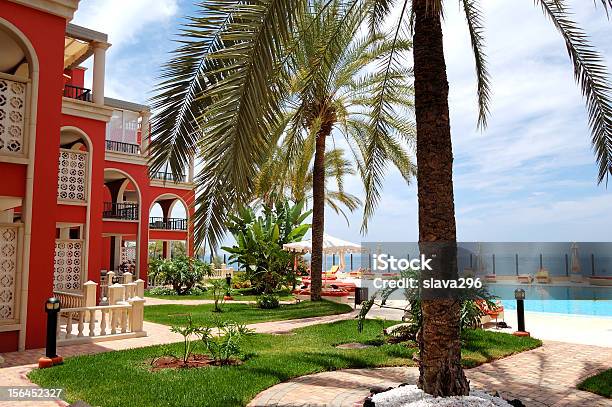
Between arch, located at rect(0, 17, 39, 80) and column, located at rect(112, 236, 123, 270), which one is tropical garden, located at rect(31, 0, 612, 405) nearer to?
arch, located at rect(0, 17, 39, 80)

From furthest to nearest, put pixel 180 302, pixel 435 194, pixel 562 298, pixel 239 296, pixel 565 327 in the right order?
pixel 562 298 < pixel 239 296 < pixel 180 302 < pixel 565 327 < pixel 435 194

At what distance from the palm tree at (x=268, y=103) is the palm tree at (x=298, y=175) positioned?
1.33 meters

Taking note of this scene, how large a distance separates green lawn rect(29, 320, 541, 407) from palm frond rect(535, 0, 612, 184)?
4233mm

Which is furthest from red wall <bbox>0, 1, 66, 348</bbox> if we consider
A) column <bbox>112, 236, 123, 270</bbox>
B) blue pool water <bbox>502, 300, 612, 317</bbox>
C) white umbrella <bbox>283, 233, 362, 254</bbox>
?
column <bbox>112, 236, 123, 270</bbox>

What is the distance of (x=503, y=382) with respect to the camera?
778cm

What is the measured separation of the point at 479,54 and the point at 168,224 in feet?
96.1

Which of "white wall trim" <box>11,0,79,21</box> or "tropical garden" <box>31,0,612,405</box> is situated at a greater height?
"white wall trim" <box>11,0,79,21</box>

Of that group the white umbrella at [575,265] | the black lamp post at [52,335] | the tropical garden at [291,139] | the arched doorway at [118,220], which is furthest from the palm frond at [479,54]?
the white umbrella at [575,265]

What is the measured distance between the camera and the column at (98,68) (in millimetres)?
16938

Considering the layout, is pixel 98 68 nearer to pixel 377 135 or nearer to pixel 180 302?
pixel 180 302

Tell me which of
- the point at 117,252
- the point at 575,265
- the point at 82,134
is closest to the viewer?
the point at 82,134

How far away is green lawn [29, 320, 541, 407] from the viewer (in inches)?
262

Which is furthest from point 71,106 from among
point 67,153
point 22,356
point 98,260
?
point 22,356

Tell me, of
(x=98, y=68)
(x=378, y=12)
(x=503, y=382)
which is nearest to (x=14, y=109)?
(x=98, y=68)
